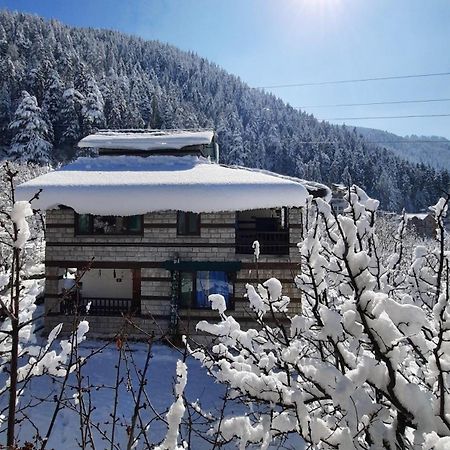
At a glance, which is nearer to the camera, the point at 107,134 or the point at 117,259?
the point at 117,259

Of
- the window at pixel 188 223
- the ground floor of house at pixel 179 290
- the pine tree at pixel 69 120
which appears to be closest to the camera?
the ground floor of house at pixel 179 290

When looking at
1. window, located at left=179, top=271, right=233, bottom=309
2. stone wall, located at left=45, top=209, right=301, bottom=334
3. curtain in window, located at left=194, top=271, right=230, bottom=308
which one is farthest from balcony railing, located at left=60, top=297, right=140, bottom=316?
curtain in window, located at left=194, top=271, right=230, bottom=308

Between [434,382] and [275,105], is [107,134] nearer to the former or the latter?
[434,382]

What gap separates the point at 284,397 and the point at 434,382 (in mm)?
1325

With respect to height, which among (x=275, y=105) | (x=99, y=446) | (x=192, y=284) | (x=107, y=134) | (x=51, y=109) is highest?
(x=275, y=105)

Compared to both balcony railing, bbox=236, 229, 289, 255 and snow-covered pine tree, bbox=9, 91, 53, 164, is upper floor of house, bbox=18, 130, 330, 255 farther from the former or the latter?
snow-covered pine tree, bbox=9, 91, 53, 164

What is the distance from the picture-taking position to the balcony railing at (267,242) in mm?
14164

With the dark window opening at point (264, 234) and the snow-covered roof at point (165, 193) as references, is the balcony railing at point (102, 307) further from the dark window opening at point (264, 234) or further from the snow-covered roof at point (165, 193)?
the dark window opening at point (264, 234)

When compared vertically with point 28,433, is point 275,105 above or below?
above

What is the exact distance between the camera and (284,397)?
362 cm

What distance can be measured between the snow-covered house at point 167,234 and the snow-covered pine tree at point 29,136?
1845 inches

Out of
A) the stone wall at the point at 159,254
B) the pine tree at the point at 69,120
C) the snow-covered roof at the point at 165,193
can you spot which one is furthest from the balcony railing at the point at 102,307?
the pine tree at the point at 69,120

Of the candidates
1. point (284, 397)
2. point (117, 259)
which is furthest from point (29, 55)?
point (284, 397)

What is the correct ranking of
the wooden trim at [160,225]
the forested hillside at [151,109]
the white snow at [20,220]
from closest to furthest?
the white snow at [20,220]
the wooden trim at [160,225]
the forested hillside at [151,109]
